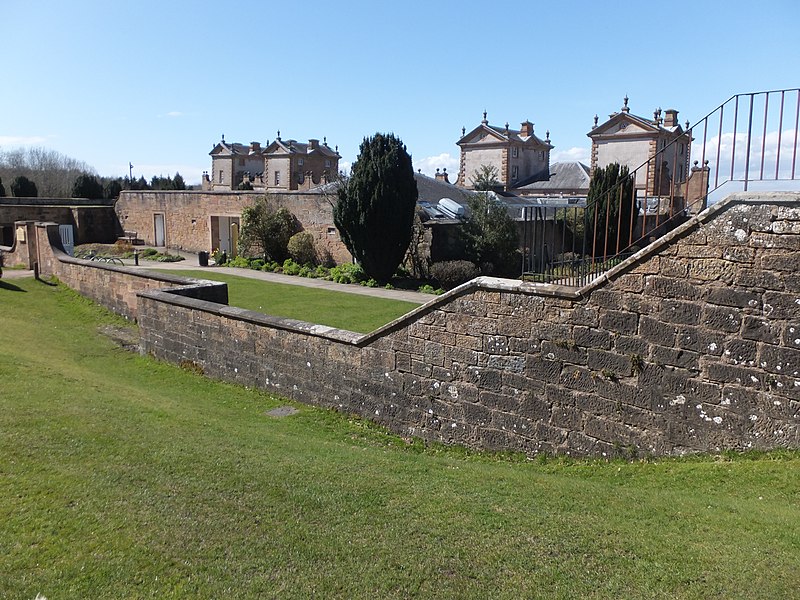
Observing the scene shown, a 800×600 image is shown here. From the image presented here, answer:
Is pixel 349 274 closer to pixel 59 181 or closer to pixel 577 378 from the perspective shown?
pixel 577 378

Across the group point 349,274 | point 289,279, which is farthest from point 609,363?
point 289,279

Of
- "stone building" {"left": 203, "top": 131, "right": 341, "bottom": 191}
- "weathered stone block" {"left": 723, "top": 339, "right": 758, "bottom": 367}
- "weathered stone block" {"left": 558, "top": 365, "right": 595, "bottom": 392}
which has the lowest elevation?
"weathered stone block" {"left": 558, "top": 365, "right": 595, "bottom": 392}

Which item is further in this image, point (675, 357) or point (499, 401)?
point (499, 401)

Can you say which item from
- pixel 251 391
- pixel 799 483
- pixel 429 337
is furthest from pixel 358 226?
pixel 799 483

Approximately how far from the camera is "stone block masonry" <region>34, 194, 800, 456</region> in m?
5.28

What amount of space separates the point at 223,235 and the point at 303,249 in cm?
696

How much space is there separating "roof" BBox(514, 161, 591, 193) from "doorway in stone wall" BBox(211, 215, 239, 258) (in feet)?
106

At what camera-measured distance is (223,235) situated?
31656 mm

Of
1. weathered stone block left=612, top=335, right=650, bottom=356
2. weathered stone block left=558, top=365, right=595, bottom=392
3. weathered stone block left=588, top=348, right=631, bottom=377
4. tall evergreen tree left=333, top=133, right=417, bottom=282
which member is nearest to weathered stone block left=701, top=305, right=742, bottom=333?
weathered stone block left=612, top=335, right=650, bottom=356

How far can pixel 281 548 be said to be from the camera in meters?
4.02

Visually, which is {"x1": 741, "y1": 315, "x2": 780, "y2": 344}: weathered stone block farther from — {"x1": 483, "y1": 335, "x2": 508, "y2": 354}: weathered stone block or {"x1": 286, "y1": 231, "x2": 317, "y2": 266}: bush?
{"x1": 286, "y1": 231, "x2": 317, "y2": 266}: bush

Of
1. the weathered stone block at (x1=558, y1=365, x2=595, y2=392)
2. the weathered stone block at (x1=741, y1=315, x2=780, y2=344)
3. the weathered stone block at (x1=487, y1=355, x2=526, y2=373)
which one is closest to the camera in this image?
the weathered stone block at (x1=741, y1=315, x2=780, y2=344)

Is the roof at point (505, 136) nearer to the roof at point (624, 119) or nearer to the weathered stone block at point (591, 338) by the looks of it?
the roof at point (624, 119)

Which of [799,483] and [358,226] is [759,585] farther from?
[358,226]
